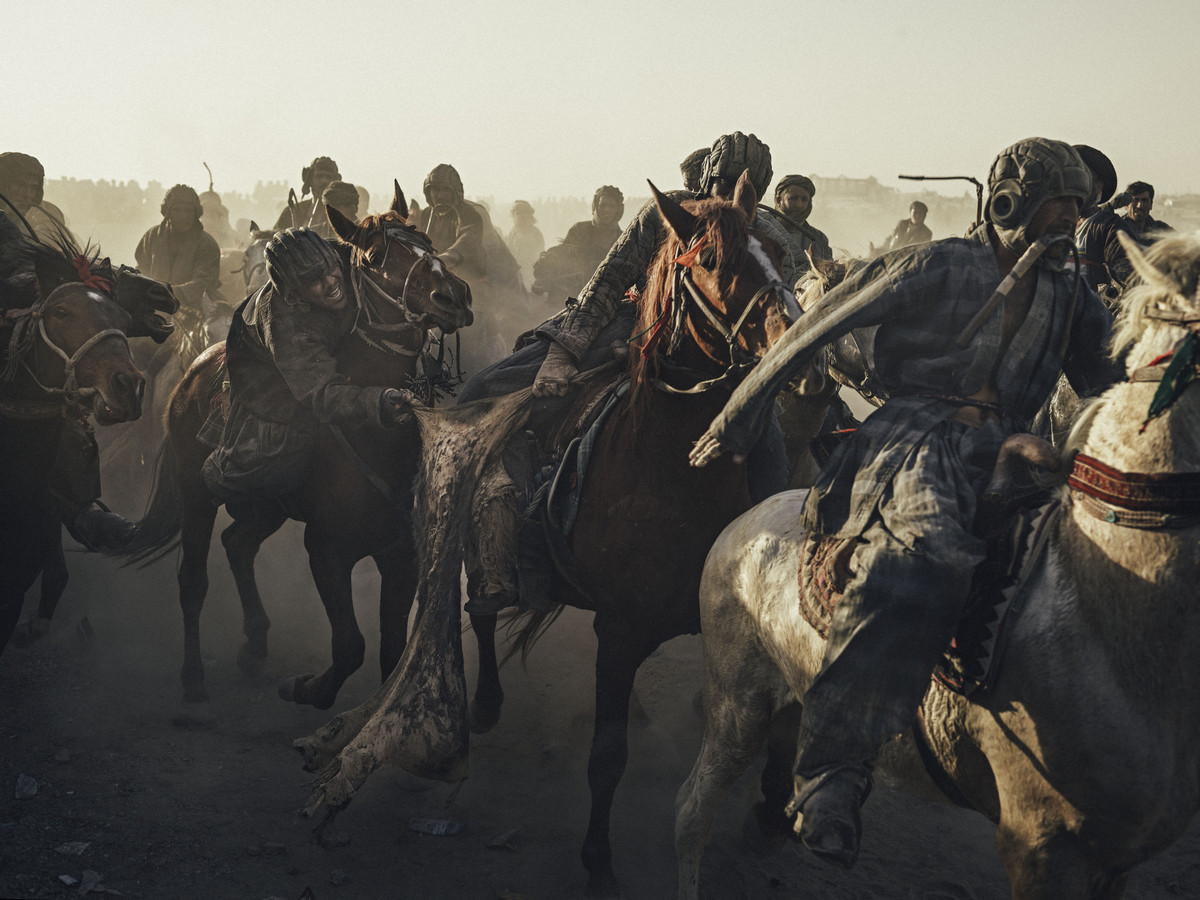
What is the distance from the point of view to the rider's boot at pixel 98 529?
567 centimetres

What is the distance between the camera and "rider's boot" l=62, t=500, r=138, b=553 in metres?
5.67

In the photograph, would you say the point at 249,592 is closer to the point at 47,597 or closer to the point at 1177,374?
the point at 47,597

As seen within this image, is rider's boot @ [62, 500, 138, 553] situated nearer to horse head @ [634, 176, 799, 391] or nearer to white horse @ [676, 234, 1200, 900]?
horse head @ [634, 176, 799, 391]

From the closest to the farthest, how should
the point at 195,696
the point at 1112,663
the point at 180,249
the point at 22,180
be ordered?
1. the point at 1112,663
2. the point at 195,696
3. the point at 22,180
4. the point at 180,249

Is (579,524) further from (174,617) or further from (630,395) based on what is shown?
(174,617)

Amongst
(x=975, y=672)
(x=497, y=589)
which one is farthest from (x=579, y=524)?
(x=975, y=672)

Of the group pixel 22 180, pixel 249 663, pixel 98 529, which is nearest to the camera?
pixel 98 529

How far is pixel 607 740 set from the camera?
414 cm

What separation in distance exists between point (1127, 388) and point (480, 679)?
13.7 ft

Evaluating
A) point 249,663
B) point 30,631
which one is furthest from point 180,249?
point 249,663

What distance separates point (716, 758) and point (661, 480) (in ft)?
3.97

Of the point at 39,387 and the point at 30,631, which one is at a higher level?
the point at 39,387

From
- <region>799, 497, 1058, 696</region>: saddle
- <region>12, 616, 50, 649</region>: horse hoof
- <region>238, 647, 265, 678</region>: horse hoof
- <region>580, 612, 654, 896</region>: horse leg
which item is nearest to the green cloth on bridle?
<region>799, 497, 1058, 696</region>: saddle

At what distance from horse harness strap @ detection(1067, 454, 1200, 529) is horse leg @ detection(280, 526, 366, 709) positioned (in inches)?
150
